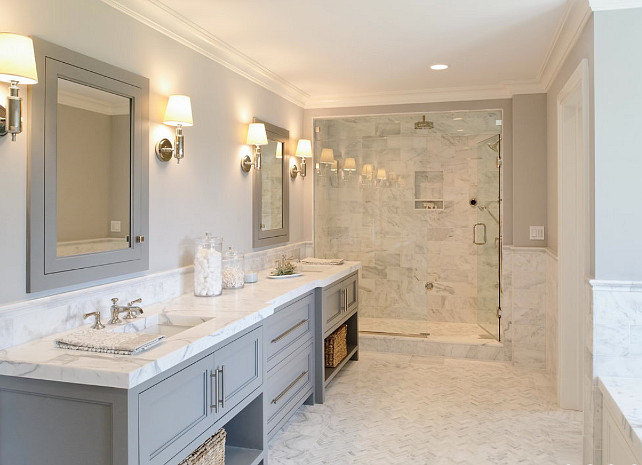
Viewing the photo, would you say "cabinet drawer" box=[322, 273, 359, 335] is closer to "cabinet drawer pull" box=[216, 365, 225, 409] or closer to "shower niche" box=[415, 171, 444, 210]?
"cabinet drawer pull" box=[216, 365, 225, 409]

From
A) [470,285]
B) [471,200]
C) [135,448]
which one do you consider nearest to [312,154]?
[471,200]

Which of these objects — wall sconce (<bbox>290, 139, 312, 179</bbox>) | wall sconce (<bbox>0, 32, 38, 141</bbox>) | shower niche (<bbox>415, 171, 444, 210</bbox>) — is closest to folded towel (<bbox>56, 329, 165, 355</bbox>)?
wall sconce (<bbox>0, 32, 38, 141</bbox>)

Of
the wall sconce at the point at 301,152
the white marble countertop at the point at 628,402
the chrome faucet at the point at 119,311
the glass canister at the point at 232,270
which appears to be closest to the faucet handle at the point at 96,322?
the chrome faucet at the point at 119,311

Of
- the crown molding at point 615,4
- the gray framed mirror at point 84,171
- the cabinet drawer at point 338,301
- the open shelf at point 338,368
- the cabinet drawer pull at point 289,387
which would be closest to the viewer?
the gray framed mirror at point 84,171

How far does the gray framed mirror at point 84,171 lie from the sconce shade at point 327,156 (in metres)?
2.97

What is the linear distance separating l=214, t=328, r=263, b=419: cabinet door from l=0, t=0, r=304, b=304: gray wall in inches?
28.4

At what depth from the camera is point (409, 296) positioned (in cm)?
611

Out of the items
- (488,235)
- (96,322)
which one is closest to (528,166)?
(488,235)

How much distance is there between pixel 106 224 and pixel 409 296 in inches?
165

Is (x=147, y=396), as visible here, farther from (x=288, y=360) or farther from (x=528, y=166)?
(x=528, y=166)

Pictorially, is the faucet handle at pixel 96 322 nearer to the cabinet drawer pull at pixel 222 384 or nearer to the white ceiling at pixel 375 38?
the cabinet drawer pull at pixel 222 384

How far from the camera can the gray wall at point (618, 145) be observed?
105 inches

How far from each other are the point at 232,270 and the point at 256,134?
3.67 ft

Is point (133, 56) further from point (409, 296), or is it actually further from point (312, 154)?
point (409, 296)
